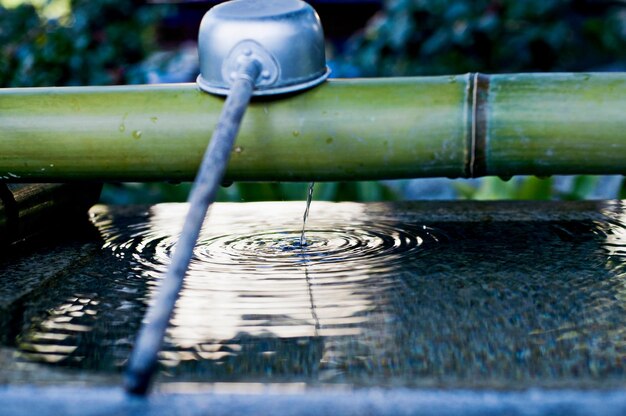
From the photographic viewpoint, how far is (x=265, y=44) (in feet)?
4.48

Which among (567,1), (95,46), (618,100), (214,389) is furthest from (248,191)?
(567,1)

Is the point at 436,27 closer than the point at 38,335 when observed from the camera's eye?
No

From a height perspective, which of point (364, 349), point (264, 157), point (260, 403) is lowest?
point (260, 403)

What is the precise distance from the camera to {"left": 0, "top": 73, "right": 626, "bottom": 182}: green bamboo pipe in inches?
55.7

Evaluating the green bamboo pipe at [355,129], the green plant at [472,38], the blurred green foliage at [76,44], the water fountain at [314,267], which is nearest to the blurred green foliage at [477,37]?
the green plant at [472,38]

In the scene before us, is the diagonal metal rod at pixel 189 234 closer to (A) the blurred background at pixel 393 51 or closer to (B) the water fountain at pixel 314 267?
(B) the water fountain at pixel 314 267

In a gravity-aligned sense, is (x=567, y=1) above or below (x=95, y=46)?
above

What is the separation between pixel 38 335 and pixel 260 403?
43 centimetres

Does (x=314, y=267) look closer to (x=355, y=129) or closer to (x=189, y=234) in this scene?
(x=355, y=129)

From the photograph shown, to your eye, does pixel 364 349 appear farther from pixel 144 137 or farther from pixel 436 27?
pixel 436 27

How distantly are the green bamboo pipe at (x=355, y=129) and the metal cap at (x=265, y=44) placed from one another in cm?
5

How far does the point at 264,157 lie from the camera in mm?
1472

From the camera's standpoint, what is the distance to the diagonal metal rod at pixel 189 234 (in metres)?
0.98

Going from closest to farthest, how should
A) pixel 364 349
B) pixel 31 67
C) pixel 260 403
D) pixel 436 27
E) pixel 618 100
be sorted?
1. pixel 260 403
2. pixel 364 349
3. pixel 618 100
4. pixel 31 67
5. pixel 436 27
